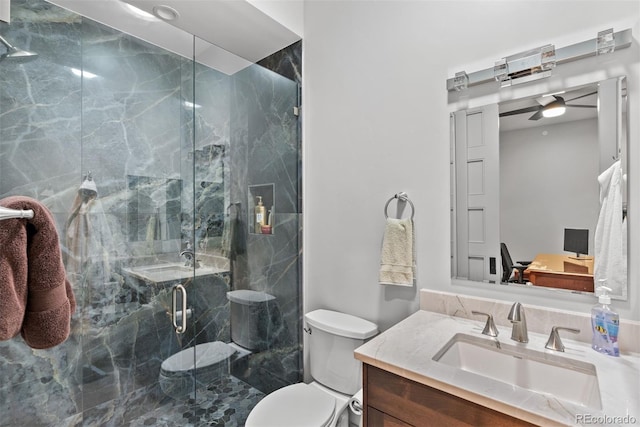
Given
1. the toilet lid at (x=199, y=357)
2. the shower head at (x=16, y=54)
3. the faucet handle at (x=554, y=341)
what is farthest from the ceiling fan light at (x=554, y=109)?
the shower head at (x=16, y=54)

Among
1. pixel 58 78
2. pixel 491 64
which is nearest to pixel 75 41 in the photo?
pixel 58 78

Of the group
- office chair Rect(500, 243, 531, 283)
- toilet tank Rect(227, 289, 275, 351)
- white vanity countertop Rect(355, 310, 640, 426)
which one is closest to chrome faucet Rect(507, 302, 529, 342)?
white vanity countertop Rect(355, 310, 640, 426)

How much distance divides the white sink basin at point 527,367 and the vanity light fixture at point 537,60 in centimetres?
98

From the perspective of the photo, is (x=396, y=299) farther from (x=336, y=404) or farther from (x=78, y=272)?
(x=78, y=272)

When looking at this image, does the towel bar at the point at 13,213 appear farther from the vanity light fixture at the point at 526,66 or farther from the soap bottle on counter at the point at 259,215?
the vanity light fixture at the point at 526,66

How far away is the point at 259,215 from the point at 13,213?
4.23ft

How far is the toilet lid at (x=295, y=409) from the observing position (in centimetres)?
135

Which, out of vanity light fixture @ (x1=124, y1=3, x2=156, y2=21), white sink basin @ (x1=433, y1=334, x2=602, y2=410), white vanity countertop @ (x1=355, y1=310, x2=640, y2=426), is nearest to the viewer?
white vanity countertop @ (x1=355, y1=310, x2=640, y2=426)

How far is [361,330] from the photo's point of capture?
1523 millimetres

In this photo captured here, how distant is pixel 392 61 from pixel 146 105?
136 centimetres

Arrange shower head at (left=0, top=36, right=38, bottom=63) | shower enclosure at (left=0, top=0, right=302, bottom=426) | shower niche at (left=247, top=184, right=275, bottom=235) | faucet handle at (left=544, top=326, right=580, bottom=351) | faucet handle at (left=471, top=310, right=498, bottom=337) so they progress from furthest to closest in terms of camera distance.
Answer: shower niche at (left=247, top=184, right=275, bottom=235) < shower enclosure at (left=0, top=0, right=302, bottom=426) < shower head at (left=0, top=36, right=38, bottom=63) < faucet handle at (left=471, top=310, right=498, bottom=337) < faucet handle at (left=544, top=326, right=580, bottom=351)

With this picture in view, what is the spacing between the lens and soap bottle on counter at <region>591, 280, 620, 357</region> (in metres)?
0.99

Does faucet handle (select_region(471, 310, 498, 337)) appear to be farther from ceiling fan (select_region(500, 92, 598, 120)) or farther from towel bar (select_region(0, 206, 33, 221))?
towel bar (select_region(0, 206, 33, 221))

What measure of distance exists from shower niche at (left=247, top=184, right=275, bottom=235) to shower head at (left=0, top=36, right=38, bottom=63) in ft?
3.89
